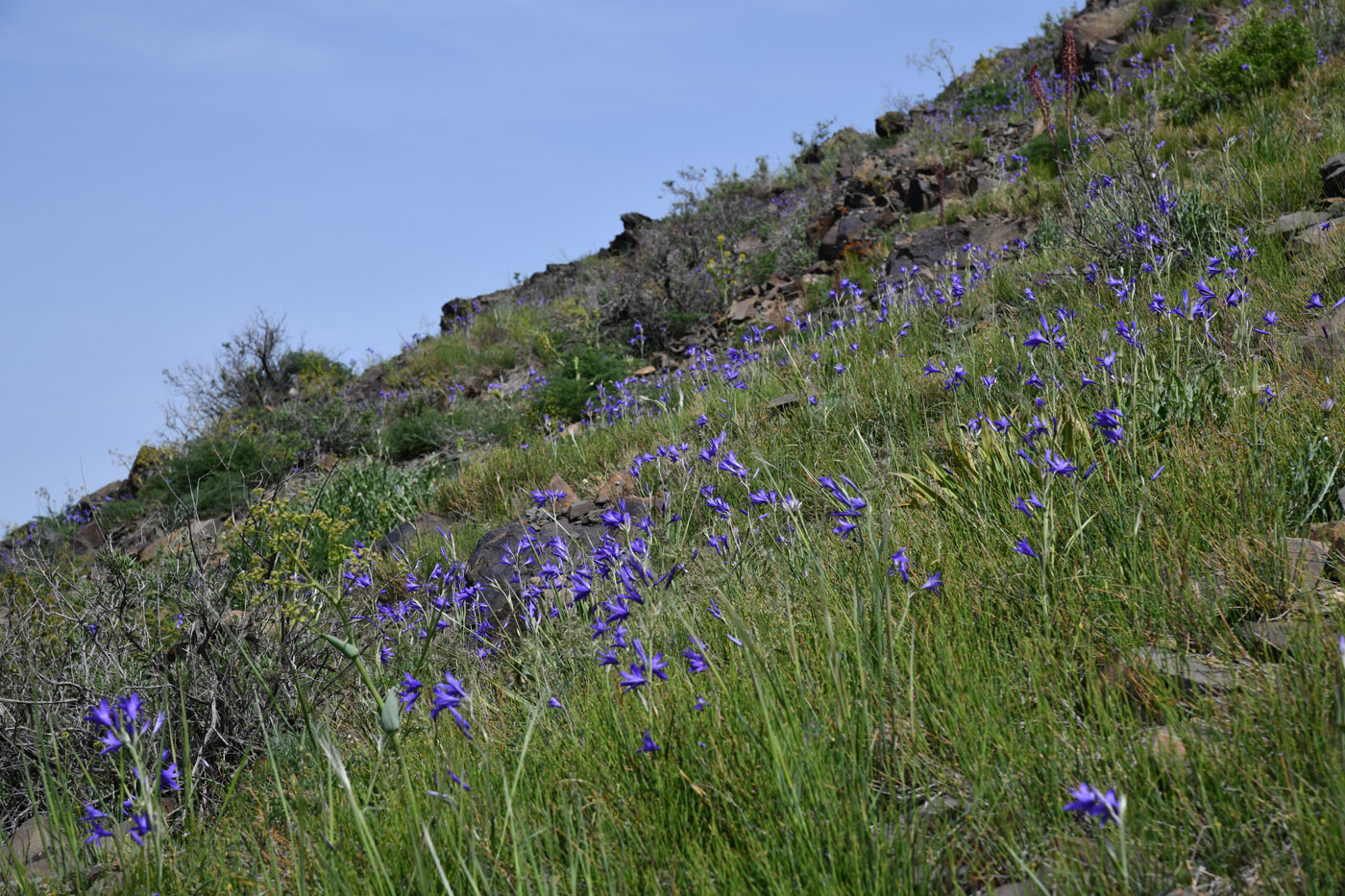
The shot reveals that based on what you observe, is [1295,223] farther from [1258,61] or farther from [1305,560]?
[1258,61]

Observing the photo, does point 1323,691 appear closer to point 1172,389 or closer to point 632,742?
point 632,742

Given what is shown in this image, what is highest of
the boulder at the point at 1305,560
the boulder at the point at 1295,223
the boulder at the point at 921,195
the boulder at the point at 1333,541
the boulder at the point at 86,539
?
the boulder at the point at 921,195

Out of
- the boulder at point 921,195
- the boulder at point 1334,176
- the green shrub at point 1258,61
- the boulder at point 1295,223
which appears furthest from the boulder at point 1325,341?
the boulder at point 921,195

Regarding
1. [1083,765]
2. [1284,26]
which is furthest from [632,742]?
[1284,26]

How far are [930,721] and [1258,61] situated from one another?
9379mm

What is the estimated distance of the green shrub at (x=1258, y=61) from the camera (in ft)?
26.1

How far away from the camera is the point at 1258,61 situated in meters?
8.01

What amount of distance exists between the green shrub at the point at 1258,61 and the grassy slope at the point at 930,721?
6524mm

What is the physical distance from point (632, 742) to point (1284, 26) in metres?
10.1

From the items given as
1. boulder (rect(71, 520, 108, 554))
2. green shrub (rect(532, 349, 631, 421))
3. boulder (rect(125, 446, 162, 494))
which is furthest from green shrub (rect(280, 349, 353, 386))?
green shrub (rect(532, 349, 631, 421))

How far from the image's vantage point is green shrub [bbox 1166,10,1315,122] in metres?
7.96

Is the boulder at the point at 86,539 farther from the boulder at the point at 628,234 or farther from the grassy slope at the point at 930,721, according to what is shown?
the boulder at the point at 628,234

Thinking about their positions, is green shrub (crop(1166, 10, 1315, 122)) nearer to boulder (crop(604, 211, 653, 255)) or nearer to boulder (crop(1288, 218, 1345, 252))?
boulder (crop(1288, 218, 1345, 252))

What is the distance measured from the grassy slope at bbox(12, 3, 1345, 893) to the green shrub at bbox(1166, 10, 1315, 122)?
257 inches
